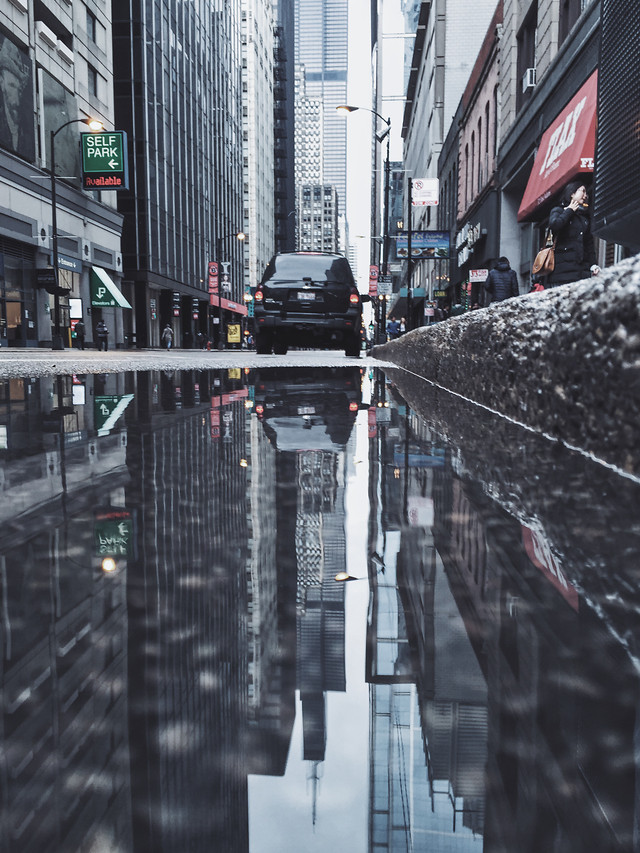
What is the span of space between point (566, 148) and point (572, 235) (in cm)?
757

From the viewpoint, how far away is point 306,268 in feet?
53.3

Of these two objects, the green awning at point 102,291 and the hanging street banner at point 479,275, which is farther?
the green awning at point 102,291

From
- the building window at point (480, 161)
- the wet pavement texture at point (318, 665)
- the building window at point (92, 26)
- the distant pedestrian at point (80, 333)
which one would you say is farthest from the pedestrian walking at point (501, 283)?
the building window at point (92, 26)

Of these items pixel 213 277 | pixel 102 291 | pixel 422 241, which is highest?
pixel 213 277

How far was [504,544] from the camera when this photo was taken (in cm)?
215

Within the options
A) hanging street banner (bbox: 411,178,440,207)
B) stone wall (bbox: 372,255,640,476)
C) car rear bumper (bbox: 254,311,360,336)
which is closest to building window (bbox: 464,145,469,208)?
hanging street banner (bbox: 411,178,440,207)

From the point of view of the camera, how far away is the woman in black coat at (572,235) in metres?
9.77

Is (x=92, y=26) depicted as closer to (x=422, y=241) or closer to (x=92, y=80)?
(x=92, y=80)

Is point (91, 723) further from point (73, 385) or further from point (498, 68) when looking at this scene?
point (498, 68)

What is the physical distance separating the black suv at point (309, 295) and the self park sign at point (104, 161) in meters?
22.9

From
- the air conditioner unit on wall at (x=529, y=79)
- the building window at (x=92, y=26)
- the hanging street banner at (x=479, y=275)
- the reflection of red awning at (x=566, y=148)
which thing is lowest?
the hanging street banner at (x=479, y=275)

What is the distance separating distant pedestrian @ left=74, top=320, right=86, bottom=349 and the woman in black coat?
30.3 meters

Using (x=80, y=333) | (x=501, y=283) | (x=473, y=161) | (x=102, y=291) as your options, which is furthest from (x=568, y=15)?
(x=102, y=291)

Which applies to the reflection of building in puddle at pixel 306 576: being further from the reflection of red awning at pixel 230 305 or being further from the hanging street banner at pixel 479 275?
the reflection of red awning at pixel 230 305
